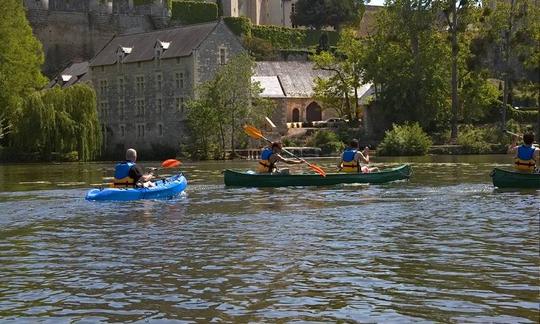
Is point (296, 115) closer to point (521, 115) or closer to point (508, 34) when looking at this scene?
point (521, 115)

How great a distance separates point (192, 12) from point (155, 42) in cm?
2629

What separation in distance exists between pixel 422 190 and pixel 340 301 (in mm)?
15666

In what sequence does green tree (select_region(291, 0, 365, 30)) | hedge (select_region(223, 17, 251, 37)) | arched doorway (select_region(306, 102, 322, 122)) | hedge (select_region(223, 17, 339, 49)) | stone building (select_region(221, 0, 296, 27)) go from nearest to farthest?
arched doorway (select_region(306, 102, 322, 122)) → hedge (select_region(223, 17, 251, 37)) → hedge (select_region(223, 17, 339, 49)) → green tree (select_region(291, 0, 365, 30)) → stone building (select_region(221, 0, 296, 27))

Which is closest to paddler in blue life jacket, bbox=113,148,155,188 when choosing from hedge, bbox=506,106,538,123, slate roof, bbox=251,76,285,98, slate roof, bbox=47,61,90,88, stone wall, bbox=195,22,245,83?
stone wall, bbox=195,22,245,83

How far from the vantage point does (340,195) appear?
2389 cm

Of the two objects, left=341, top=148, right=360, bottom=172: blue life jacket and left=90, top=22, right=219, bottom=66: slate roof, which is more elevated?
left=90, top=22, right=219, bottom=66: slate roof

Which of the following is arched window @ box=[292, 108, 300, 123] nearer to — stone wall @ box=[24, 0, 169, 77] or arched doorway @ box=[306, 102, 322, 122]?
arched doorway @ box=[306, 102, 322, 122]

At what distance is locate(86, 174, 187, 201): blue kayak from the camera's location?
864 inches

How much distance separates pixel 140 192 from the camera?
73.2ft

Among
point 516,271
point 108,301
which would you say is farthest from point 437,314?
point 108,301

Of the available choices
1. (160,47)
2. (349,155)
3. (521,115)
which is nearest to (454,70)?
(521,115)

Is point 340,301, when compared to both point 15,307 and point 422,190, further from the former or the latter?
point 422,190

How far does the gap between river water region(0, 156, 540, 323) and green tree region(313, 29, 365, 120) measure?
41.5 metres

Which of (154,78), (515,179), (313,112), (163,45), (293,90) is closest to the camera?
(515,179)
